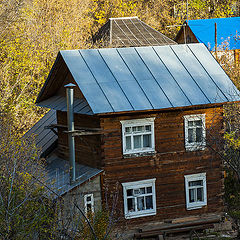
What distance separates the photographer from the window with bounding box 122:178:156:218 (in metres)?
17.0

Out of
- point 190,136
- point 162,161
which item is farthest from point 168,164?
point 190,136

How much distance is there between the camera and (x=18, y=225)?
11.5 metres

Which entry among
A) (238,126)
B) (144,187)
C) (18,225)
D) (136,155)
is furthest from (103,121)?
(18,225)

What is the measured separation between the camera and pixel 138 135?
17.2 m

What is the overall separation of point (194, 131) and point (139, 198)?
3.22 meters

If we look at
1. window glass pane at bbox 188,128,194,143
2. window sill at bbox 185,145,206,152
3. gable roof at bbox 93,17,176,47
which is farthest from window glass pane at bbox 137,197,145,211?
gable roof at bbox 93,17,176,47

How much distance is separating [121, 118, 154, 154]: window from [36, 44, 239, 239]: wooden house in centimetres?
3

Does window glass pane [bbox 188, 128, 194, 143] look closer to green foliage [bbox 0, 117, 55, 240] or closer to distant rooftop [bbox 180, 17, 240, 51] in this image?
green foliage [bbox 0, 117, 55, 240]

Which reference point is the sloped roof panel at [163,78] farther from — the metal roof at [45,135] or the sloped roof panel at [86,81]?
the metal roof at [45,135]

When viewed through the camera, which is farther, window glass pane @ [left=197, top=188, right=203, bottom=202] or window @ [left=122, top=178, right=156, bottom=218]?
window glass pane @ [left=197, top=188, right=203, bottom=202]

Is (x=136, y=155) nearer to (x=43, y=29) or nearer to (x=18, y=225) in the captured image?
(x=18, y=225)

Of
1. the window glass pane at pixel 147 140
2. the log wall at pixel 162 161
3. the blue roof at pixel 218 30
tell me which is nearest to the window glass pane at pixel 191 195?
the log wall at pixel 162 161

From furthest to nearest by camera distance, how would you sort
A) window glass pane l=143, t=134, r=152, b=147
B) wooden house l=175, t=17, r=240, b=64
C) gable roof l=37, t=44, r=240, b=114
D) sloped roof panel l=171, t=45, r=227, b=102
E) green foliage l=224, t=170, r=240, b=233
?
wooden house l=175, t=17, r=240, b=64 < green foliage l=224, t=170, r=240, b=233 < sloped roof panel l=171, t=45, r=227, b=102 < window glass pane l=143, t=134, r=152, b=147 < gable roof l=37, t=44, r=240, b=114

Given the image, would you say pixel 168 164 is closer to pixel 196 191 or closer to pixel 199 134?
pixel 196 191
